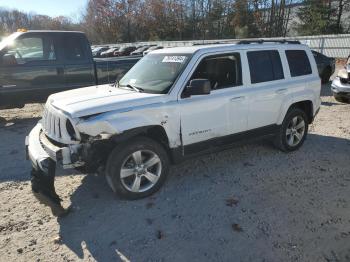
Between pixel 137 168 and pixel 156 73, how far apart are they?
4.62 feet

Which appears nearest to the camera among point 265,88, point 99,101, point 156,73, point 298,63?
point 99,101

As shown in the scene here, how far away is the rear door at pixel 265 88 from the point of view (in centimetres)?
530

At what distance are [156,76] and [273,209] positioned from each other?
2.31 metres

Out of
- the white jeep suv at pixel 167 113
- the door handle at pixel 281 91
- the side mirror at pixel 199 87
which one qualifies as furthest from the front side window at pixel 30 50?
the door handle at pixel 281 91

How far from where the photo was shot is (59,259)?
3.36 metres

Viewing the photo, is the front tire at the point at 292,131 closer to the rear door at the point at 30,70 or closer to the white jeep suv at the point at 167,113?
the white jeep suv at the point at 167,113

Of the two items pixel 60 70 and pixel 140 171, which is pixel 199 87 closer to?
pixel 140 171

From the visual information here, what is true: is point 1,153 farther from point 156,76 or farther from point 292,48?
point 292,48

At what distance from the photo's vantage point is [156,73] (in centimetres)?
496

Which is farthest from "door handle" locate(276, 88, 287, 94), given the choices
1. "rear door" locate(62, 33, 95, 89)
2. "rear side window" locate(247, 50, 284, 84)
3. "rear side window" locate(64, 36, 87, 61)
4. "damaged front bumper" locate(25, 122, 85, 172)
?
"rear side window" locate(64, 36, 87, 61)

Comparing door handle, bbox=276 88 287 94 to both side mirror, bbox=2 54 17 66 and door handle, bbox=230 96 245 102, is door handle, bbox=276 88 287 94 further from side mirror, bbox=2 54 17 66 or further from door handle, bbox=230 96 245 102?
side mirror, bbox=2 54 17 66

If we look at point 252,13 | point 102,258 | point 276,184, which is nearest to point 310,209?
point 276,184

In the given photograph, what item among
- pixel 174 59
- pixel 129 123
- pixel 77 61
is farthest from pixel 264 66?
pixel 77 61

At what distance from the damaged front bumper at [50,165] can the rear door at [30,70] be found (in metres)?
4.31
